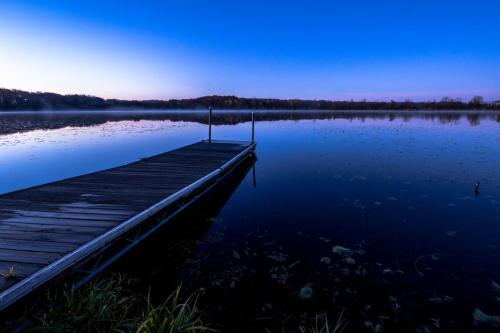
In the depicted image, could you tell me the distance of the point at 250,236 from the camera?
6.64 m

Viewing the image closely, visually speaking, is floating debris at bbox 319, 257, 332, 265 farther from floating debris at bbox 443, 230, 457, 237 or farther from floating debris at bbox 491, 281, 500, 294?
floating debris at bbox 443, 230, 457, 237

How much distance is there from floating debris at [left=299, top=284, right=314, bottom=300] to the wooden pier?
3.31 m

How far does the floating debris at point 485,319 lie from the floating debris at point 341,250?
7.12ft

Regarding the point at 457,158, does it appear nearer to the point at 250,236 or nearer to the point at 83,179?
the point at 250,236

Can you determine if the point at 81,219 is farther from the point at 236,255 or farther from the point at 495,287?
the point at 495,287

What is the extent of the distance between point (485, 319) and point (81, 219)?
22.6 ft

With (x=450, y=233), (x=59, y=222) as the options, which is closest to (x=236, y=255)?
(x=59, y=222)

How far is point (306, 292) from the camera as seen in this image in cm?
461

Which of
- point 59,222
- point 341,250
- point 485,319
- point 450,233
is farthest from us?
point 450,233

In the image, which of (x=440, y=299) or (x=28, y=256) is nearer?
(x=28, y=256)

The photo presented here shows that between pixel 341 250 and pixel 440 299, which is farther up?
pixel 341 250

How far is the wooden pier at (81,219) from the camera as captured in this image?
3572 millimetres

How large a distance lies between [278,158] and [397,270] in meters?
12.7

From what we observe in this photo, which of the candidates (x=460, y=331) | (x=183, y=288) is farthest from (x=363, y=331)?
(x=183, y=288)
